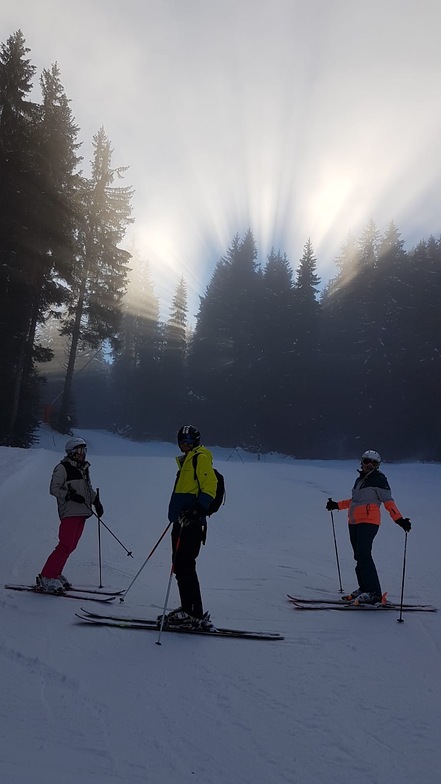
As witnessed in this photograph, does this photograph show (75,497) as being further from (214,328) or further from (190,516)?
(214,328)

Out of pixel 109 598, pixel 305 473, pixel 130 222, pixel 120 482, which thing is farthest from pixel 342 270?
pixel 109 598

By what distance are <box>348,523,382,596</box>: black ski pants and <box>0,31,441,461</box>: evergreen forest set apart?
1776cm

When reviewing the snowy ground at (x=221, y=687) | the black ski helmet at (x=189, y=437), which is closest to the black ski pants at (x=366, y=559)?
the snowy ground at (x=221, y=687)

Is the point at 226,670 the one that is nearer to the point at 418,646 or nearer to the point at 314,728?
the point at 314,728

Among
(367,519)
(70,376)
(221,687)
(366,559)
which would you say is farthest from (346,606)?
(70,376)

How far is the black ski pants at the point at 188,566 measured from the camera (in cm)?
509

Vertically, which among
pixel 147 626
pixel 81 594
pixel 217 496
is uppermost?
pixel 217 496

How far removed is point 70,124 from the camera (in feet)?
89.2

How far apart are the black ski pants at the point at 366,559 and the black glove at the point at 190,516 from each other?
272 centimetres

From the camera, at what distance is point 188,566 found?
514 centimetres

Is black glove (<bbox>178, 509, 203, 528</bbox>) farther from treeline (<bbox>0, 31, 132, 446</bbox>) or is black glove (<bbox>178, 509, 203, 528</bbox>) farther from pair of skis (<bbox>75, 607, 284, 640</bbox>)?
treeline (<bbox>0, 31, 132, 446</bbox>)

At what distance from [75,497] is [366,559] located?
3.99 metres

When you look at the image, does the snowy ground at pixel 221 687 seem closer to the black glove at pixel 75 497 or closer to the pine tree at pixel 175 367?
the black glove at pixel 75 497

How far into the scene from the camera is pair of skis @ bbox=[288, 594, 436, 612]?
613cm
